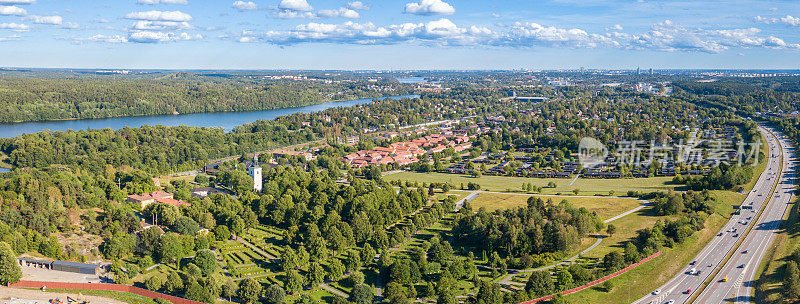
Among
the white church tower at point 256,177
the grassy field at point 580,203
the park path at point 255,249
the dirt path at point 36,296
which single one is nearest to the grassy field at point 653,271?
the grassy field at point 580,203

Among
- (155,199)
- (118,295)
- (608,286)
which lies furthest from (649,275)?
(155,199)

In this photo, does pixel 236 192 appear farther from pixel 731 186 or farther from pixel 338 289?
pixel 731 186

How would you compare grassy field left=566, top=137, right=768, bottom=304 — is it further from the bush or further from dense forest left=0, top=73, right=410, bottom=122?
dense forest left=0, top=73, right=410, bottom=122

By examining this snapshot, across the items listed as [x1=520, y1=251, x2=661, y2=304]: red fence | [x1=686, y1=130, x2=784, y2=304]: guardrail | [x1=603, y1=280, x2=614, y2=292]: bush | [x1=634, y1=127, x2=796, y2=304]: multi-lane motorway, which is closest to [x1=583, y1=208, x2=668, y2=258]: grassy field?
[x1=520, y1=251, x2=661, y2=304]: red fence

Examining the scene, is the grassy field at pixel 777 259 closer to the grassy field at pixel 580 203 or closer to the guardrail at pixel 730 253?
the guardrail at pixel 730 253

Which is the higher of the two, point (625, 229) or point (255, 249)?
point (625, 229)

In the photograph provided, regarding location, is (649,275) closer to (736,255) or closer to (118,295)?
(736,255)
